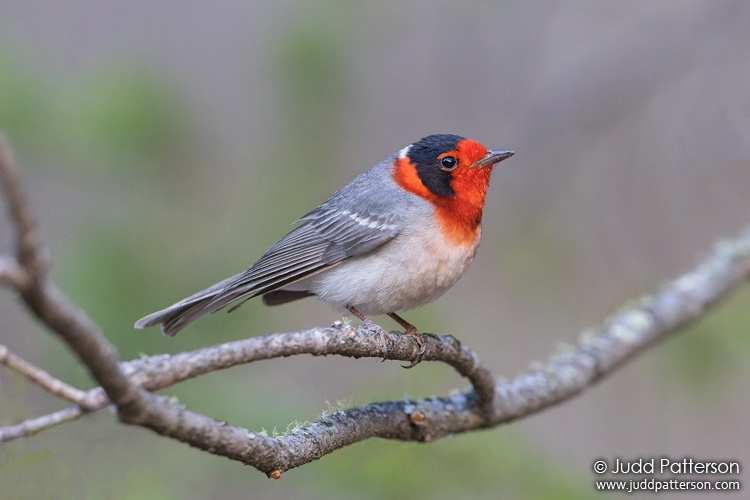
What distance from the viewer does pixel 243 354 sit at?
74.2 inches

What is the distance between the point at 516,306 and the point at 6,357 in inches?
180

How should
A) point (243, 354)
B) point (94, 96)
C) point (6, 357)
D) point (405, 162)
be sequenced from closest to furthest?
point (6, 357)
point (243, 354)
point (405, 162)
point (94, 96)

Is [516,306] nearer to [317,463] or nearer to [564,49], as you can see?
[564,49]

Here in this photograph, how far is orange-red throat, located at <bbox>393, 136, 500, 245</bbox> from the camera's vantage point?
398cm

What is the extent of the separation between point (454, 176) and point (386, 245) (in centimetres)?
53

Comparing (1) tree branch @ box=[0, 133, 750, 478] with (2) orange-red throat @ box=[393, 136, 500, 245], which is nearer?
(1) tree branch @ box=[0, 133, 750, 478]

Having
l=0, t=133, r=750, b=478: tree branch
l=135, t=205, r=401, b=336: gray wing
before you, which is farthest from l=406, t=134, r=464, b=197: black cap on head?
l=0, t=133, r=750, b=478: tree branch

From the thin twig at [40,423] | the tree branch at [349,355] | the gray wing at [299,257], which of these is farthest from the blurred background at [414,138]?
the thin twig at [40,423]

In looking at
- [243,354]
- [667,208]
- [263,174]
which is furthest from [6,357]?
[667,208]

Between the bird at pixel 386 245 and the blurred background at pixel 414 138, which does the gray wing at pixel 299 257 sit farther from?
the blurred background at pixel 414 138

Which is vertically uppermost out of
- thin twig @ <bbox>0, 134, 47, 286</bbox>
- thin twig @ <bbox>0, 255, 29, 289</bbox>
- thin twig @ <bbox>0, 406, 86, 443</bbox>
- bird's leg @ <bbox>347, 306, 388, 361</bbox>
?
bird's leg @ <bbox>347, 306, 388, 361</bbox>

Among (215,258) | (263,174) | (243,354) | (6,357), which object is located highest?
(263,174)

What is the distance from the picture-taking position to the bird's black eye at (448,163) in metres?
4.07

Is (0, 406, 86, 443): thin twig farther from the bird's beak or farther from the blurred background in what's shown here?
the bird's beak
